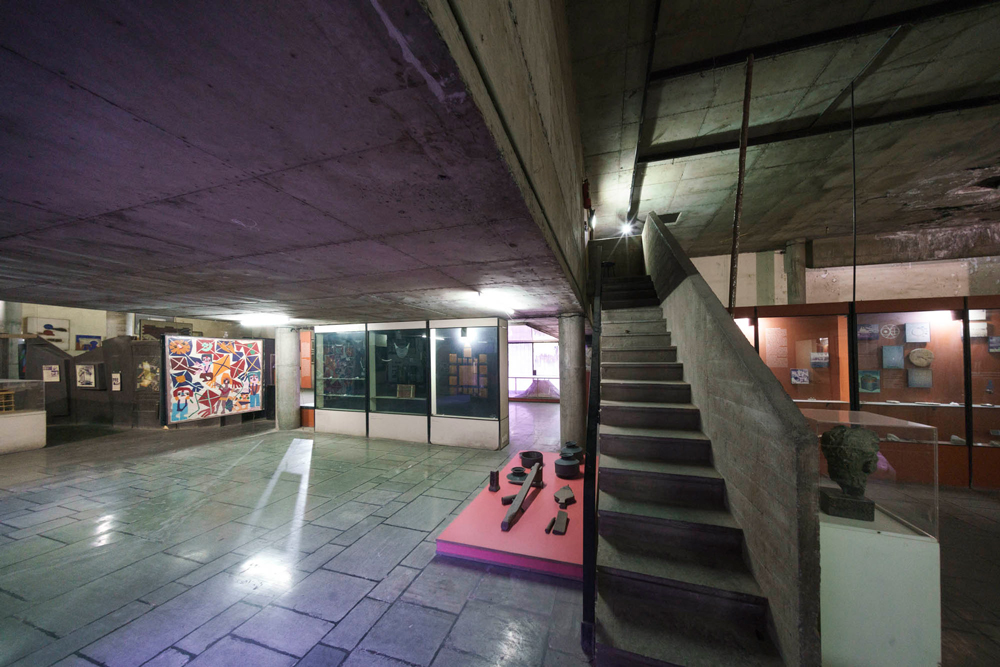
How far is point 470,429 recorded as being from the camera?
23.5 ft

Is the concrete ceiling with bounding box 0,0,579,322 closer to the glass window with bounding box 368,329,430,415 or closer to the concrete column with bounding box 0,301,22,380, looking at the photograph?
the glass window with bounding box 368,329,430,415

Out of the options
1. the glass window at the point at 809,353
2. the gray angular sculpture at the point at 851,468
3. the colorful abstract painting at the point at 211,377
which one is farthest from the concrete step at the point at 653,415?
the colorful abstract painting at the point at 211,377

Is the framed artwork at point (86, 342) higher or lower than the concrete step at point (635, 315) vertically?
lower

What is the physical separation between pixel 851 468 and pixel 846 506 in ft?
0.74

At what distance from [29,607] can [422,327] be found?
587cm

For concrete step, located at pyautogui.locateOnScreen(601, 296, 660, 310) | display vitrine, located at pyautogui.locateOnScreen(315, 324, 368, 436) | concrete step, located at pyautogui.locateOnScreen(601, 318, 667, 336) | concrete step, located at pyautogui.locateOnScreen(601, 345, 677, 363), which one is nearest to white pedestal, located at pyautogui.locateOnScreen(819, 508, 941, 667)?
concrete step, located at pyautogui.locateOnScreen(601, 345, 677, 363)

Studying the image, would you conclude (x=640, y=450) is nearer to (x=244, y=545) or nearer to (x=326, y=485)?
(x=244, y=545)

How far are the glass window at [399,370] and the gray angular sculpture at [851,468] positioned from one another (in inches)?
264

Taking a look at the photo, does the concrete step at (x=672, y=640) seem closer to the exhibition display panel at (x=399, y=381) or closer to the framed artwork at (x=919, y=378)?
the exhibition display panel at (x=399, y=381)

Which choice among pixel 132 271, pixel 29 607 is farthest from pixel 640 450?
pixel 132 271

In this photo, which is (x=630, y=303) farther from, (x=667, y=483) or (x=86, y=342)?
(x=86, y=342)

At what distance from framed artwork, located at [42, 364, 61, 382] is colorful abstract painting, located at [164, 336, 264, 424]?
513 centimetres

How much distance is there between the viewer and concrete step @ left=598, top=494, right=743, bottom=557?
215 cm

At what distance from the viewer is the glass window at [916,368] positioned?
17.2 feet
